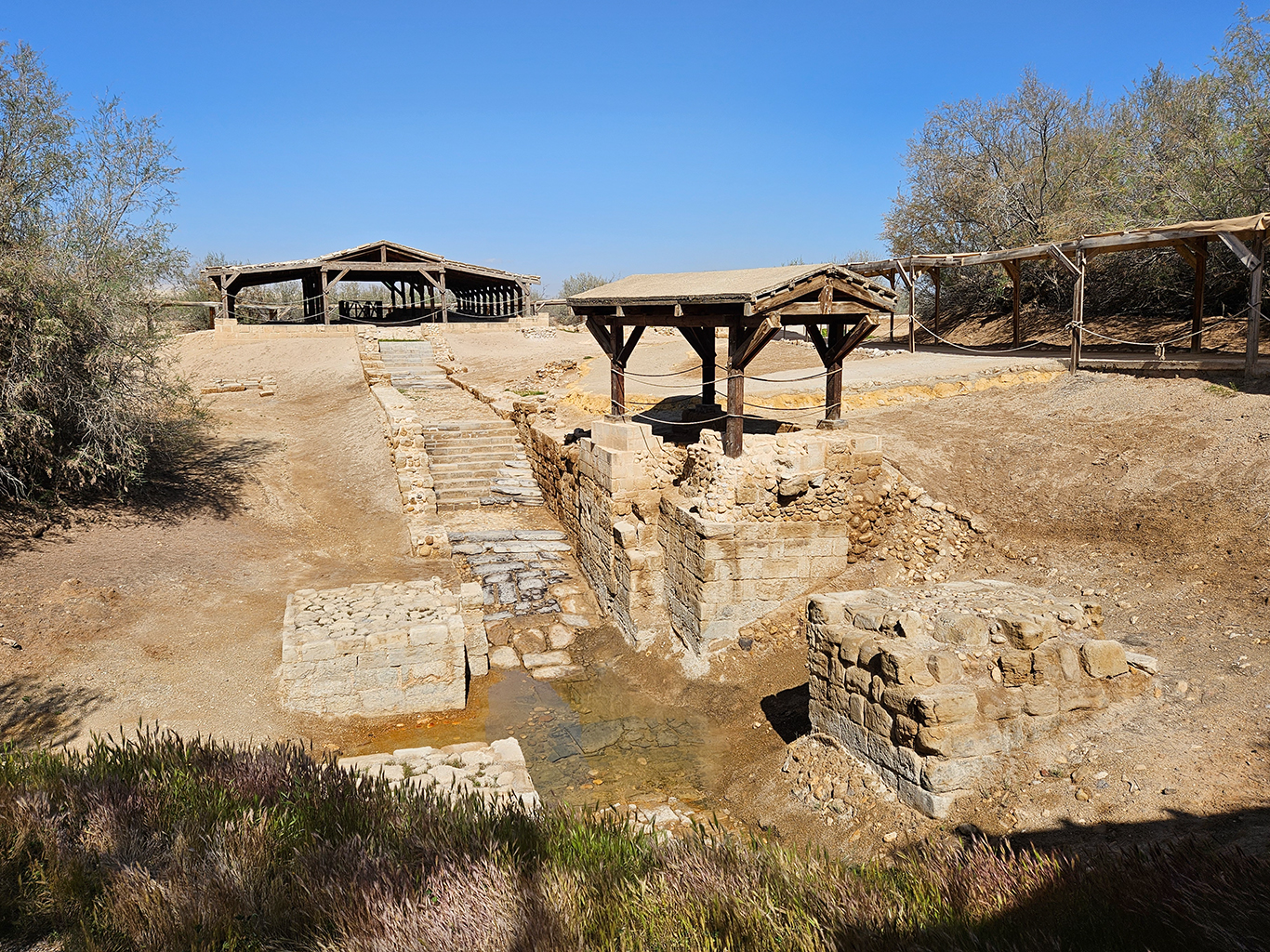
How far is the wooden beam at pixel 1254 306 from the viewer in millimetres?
10391

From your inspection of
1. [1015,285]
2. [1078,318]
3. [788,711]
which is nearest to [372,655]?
[788,711]

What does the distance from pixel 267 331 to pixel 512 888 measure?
79.5 feet

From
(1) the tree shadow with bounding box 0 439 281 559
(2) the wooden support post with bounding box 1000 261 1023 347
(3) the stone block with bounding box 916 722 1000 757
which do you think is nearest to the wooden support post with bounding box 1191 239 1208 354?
(2) the wooden support post with bounding box 1000 261 1023 347

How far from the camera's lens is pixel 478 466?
14.9 metres

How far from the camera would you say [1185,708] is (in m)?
5.43

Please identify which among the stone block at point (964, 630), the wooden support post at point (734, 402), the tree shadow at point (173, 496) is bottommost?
the stone block at point (964, 630)

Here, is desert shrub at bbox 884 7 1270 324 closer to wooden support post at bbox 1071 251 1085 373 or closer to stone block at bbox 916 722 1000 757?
wooden support post at bbox 1071 251 1085 373

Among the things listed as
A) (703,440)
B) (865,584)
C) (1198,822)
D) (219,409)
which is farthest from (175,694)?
(219,409)

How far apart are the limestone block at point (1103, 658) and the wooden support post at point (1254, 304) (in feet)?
23.8

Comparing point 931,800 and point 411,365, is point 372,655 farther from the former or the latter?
point 411,365

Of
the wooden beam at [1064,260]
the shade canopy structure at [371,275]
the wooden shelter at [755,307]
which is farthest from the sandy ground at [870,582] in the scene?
the shade canopy structure at [371,275]

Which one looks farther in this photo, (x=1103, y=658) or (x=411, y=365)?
(x=411, y=365)

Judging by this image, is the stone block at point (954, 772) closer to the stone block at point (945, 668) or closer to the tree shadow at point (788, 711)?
the stone block at point (945, 668)

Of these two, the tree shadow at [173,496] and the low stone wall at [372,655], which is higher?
the tree shadow at [173,496]
